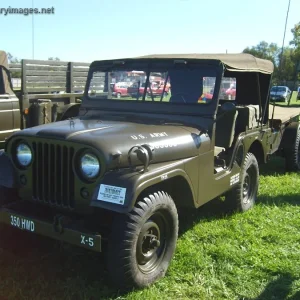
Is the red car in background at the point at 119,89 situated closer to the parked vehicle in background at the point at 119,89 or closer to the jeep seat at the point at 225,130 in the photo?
the parked vehicle in background at the point at 119,89

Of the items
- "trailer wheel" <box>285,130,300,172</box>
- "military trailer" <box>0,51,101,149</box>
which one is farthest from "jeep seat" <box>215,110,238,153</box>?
"military trailer" <box>0,51,101,149</box>

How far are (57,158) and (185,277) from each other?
4.67 ft

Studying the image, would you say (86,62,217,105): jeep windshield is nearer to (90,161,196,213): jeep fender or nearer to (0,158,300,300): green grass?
(90,161,196,213): jeep fender

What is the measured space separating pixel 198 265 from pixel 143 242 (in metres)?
0.69

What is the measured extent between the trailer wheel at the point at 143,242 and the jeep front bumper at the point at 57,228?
0.16 m

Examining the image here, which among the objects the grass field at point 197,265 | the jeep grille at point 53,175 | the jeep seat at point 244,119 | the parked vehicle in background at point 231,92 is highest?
the parked vehicle in background at point 231,92

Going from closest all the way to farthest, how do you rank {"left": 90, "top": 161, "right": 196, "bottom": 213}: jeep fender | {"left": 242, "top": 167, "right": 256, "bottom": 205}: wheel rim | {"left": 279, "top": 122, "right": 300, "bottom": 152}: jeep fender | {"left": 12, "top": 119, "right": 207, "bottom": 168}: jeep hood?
{"left": 90, "top": 161, "right": 196, "bottom": 213}: jeep fender
{"left": 12, "top": 119, "right": 207, "bottom": 168}: jeep hood
{"left": 242, "top": 167, "right": 256, "bottom": 205}: wheel rim
{"left": 279, "top": 122, "right": 300, "bottom": 152}: jeep fender

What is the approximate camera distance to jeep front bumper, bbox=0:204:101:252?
2830mm

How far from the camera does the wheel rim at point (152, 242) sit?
311 cm

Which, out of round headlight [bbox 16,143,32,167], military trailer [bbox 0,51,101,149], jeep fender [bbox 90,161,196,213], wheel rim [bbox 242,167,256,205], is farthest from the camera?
military trailer [bbox 0,51,101,149]

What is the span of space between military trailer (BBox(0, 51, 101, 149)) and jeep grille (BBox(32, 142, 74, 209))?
3.80 m

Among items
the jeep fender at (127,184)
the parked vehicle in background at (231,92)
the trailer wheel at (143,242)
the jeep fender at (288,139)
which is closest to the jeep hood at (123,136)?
the jeep fender at (127,184)

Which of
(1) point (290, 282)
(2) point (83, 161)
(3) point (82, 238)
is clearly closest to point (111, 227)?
(3) point (82, 238)

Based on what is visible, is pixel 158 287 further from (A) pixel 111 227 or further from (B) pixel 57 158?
(B) pixel 57 158
